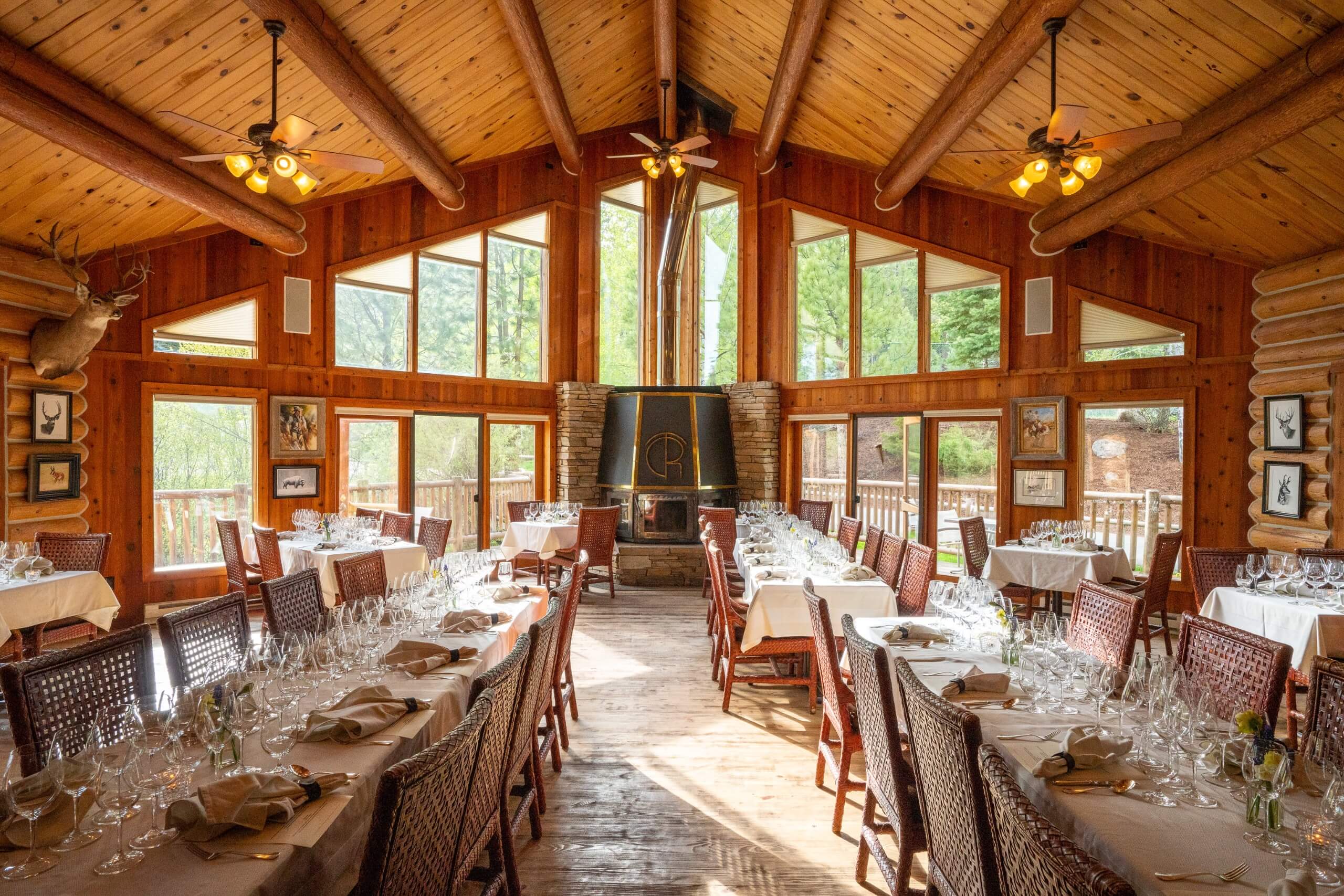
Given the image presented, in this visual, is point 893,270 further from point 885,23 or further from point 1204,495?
point 1204,495

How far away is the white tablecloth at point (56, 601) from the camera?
4250 mm

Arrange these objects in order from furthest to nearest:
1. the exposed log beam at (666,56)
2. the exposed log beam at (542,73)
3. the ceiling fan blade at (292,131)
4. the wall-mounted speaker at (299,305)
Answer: the wall-mounted speaker at (299,305)
the exposed log beam at (666,56)
the exposed log beam at (542,73)
the ceiling fan blade at (292,131)

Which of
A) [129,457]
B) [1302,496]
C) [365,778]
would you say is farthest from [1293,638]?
[129,457]

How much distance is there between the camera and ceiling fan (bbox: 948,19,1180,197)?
13.4 feet

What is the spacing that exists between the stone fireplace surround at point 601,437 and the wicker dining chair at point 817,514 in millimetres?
710

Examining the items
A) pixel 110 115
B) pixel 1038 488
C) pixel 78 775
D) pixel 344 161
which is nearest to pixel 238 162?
pixel 344 161

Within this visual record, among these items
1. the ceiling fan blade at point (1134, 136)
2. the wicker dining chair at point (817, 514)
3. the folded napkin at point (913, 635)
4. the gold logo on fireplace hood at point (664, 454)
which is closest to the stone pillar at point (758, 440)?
the wicker dining chair at point (817, 514)

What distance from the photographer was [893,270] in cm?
851

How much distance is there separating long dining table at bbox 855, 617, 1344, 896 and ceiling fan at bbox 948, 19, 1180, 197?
3.44 m

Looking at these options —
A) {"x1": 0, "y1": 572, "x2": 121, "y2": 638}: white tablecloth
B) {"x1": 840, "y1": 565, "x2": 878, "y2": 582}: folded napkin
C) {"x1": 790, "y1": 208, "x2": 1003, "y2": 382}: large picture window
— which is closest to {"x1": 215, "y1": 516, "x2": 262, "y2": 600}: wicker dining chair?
{"x1": 0, "y1": 572, "x2": 121, "y2": 638}: white tablecloth

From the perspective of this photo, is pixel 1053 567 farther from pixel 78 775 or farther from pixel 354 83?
pixel 354 83

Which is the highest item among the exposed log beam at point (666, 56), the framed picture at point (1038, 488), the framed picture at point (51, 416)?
the exposed log beam at point (666, 56)

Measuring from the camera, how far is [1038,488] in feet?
24.1

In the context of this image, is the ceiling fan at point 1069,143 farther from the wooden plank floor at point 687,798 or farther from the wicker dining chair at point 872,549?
the wooden plank floor at point 687,798
